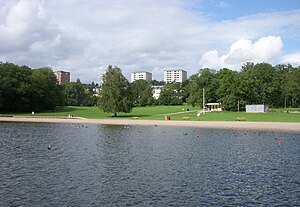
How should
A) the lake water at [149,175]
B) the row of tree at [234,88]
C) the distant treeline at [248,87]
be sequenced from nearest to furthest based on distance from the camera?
the lake water at [149,175] < the row of tree at [234,88] < the distant treeline at [248,87]

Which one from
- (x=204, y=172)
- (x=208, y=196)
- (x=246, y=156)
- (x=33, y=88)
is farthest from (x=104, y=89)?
(x=208, y=196)

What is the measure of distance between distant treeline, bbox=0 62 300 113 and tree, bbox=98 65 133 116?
2.51 metres

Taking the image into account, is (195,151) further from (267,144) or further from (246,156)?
(267,144)

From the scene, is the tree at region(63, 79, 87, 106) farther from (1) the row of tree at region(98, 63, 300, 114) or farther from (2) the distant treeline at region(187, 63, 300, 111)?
(1) the row of tree at region(98, 63, 300, 114)

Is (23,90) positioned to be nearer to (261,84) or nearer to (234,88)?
(234,88)

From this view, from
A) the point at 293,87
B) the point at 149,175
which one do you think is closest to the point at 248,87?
the point at 293,87

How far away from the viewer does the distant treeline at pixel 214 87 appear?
349 feet

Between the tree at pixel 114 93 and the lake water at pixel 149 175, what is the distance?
1804 inches

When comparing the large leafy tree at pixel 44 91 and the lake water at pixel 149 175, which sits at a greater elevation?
the large leafy tree at pixel 44 91

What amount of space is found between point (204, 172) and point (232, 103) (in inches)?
3506

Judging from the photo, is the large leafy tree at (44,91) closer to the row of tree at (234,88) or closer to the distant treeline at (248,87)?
the row of tree at (234,88)

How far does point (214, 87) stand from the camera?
12438 centimetres

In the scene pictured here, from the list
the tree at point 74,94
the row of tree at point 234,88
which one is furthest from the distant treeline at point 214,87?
the tree at point 74,94

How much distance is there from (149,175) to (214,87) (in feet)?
351
